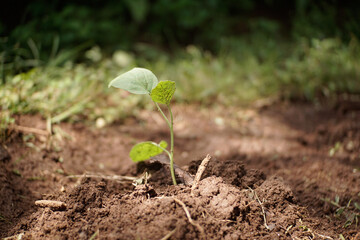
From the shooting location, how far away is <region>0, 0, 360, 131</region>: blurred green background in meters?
2.56

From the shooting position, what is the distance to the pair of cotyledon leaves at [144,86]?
1.23m

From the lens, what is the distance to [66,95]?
2.45 m

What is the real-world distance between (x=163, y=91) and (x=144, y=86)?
83mm

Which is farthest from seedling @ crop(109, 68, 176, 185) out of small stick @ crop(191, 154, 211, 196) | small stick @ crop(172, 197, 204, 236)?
small stick @ crop(172, 197, 204, 236)

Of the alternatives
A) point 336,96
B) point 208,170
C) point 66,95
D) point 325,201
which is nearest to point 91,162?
point 66,95

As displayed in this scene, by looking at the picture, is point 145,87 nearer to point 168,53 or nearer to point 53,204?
point 53,204

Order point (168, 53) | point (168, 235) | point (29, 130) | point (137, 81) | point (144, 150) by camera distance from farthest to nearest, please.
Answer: point (168, 53), point (29, 130), point (144, 150), point (137, 81), point (168, 235)

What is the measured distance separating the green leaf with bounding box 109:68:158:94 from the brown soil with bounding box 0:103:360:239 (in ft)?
1.38

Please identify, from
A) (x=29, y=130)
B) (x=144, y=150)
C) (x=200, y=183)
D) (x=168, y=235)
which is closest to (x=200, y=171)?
(x=200, y=183)

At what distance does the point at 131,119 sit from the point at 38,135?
2.87 feet

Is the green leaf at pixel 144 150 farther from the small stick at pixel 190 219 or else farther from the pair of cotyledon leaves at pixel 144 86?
the small stick at pixel 190 219

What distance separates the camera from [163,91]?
131 centimetres

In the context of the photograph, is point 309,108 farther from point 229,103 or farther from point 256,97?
point 229,103

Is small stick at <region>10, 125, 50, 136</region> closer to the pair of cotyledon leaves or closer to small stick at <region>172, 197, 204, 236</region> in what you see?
the pair of cotyledon leaves
